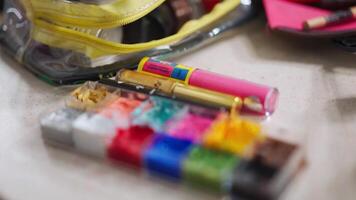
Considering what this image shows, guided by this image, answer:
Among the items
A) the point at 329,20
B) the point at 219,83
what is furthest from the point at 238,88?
the point at 329,20

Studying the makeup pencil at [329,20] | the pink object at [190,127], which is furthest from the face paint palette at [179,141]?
the makeup pencil at [329,20]

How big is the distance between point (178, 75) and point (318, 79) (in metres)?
0.14

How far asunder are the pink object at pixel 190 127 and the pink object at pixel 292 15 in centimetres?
21

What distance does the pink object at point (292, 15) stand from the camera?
51cm

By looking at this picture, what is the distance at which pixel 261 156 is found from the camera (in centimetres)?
33

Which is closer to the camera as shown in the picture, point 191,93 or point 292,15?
point 191,93

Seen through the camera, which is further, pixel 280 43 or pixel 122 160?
pixel 280 43

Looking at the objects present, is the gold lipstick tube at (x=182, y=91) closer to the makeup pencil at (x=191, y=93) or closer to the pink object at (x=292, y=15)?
the makeup pencil at (x=191, y=93)

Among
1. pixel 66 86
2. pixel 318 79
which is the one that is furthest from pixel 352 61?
pixel 66 86

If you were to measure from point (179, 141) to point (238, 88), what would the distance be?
0.10m

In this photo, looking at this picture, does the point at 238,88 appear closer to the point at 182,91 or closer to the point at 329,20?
the point at 182,91

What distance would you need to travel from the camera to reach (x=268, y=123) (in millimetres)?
401

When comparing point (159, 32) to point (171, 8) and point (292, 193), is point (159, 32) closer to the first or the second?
point (171, 8)

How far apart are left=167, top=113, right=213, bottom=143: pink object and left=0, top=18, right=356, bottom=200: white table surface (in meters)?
0.04
